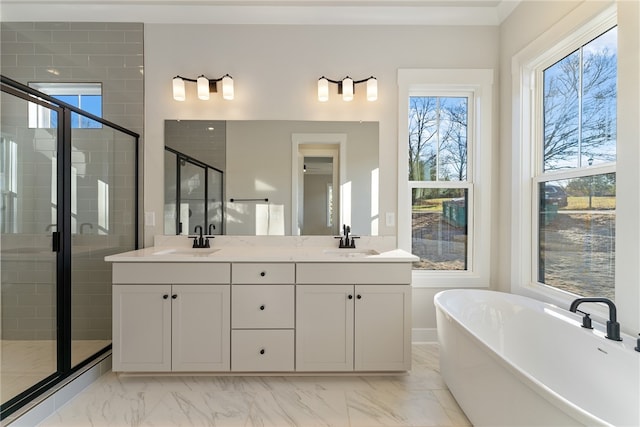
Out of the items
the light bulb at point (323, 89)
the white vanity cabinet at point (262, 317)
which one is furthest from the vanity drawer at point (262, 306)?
the light bulb at point (323, 89)

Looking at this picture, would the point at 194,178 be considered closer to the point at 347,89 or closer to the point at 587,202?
the point at 347,89

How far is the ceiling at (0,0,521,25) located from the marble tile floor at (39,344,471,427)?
2847 millimetres

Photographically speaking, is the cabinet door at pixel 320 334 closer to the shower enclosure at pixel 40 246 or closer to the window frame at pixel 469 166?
the window frame at pixel 469 166

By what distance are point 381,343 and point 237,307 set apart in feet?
3.32

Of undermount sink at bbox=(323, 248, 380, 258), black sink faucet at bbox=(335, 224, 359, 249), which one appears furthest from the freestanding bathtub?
black sink faucet at bbox=(335, 224, 359, 249)

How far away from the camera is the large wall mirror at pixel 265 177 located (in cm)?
275

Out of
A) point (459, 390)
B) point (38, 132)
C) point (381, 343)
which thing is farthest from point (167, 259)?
point (459, 390)

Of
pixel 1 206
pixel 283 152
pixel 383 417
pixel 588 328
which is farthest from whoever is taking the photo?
pixel 283 152

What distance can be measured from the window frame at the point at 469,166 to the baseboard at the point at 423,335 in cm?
39

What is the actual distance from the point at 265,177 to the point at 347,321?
1.37 m

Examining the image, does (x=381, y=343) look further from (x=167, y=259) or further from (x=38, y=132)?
(x=38, y=132)

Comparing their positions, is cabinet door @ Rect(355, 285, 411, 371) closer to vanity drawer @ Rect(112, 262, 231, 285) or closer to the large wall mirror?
the large wall mirror

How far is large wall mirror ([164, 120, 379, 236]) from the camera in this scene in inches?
108

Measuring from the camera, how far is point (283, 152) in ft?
9.08
